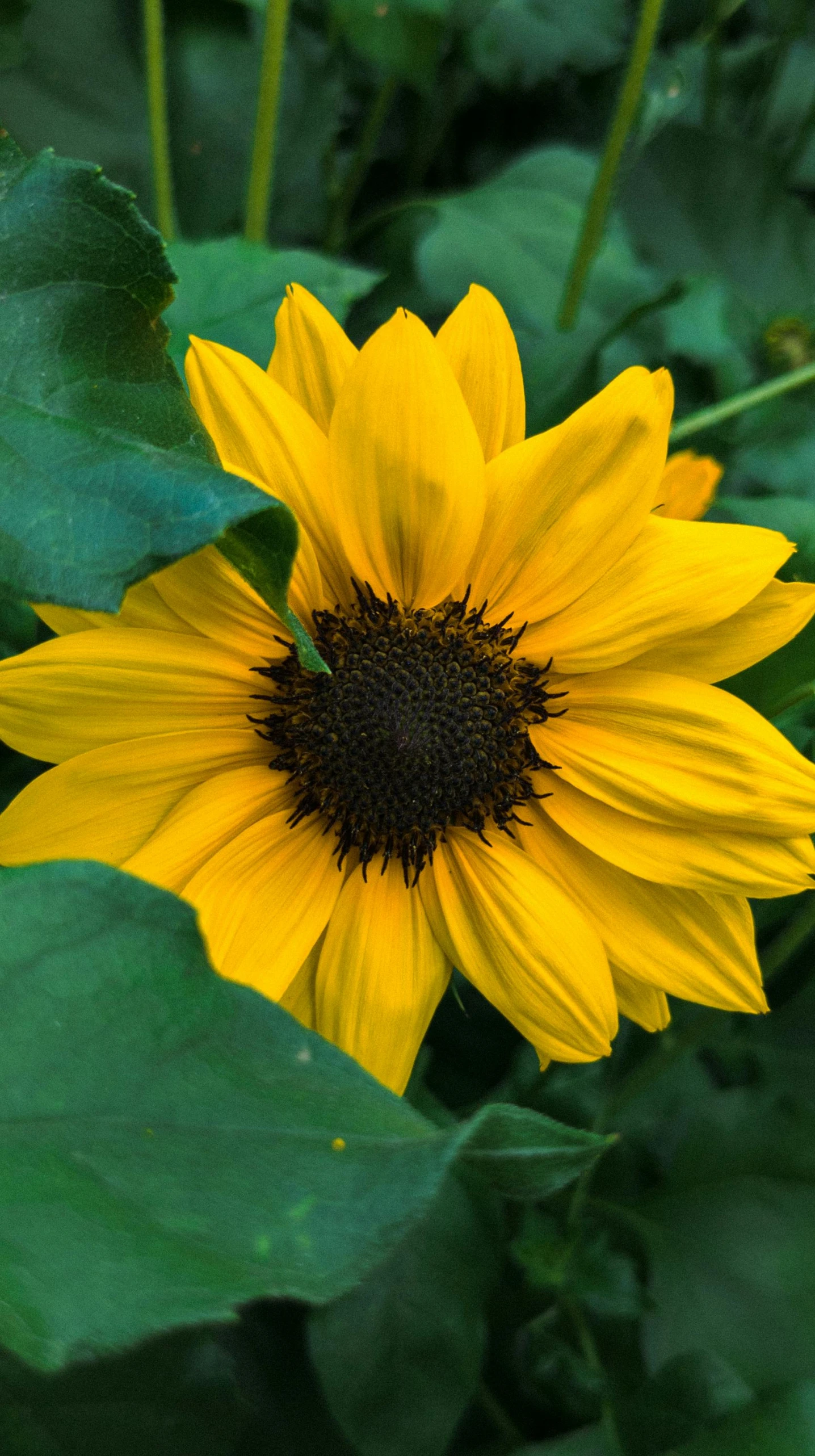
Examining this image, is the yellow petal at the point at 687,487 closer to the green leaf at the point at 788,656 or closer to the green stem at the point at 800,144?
the green leaf at the point at 788,656

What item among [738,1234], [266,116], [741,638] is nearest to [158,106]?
[266,116]

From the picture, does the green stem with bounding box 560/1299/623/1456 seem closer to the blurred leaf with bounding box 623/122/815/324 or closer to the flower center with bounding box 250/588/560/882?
the flower center with bounding box 250/588/560/882

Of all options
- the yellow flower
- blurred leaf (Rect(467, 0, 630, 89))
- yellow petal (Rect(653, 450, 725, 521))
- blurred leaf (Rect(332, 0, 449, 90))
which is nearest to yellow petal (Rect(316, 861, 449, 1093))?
the yellow flower

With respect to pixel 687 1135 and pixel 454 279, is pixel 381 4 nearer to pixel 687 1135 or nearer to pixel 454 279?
pixel 454 279

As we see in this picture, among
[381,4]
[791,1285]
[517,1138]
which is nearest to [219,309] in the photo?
[381,4]

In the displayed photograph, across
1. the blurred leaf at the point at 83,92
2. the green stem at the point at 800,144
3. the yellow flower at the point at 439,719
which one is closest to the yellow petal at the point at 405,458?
the yellow flower at the point at 439,719

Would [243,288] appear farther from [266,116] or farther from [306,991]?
[306,991]
